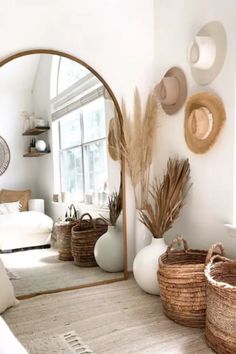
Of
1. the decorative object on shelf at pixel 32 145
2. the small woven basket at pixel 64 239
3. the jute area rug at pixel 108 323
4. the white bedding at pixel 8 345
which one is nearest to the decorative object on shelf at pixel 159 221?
the jute area rug at pixel 108 323

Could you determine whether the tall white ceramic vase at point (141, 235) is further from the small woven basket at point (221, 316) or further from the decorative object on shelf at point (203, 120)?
the small woven basket at point (221, 316)

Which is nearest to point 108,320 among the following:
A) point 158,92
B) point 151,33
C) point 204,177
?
point 204,177

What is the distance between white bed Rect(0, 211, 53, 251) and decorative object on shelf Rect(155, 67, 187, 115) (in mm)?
1300

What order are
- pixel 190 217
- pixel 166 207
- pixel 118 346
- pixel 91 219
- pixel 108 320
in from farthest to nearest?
pixel 91 219
pixel 190 217
pixel 166 207
pixel 108 320
pixel 118 346

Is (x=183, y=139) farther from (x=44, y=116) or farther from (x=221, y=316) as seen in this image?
(x=221, y=316)

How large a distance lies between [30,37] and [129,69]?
822 millimetres

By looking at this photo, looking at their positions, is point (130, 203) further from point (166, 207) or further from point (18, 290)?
point (18, 290)

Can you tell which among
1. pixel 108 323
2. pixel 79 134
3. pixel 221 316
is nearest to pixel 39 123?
pixel 79 134

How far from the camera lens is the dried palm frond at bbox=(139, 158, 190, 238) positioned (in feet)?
7.63

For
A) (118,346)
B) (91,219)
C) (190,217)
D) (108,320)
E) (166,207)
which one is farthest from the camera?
(91,219)

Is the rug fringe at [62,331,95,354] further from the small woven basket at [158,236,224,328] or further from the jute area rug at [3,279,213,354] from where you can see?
the small woven basket at [158,236,224,328]

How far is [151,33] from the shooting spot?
2828mm

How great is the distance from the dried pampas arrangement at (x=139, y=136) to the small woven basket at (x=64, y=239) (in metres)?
0.61

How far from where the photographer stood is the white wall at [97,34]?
7.70 ft
